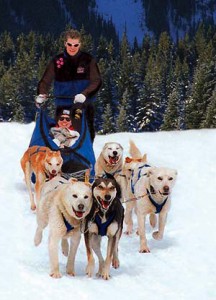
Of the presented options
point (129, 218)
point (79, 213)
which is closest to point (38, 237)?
point (79, 213)

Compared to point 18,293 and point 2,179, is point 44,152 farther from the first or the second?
point 18,293

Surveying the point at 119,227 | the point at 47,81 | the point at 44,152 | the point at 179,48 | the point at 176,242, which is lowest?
the point at 176,242

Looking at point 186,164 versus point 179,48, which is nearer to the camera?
point 186,164

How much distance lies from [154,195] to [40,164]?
1.67 metres

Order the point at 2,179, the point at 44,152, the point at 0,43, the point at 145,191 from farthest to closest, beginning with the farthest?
the point at 0,43 → the point at 2,179 → the point at 44,152 → the point at 145,191

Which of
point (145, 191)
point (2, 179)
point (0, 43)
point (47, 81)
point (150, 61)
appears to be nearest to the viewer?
point (145, 191)

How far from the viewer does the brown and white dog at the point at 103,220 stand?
5062 mm

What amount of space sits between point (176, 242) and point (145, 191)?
76 cm

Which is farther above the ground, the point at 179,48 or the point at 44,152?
the point at 179,48

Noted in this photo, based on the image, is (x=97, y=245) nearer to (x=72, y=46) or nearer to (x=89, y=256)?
(x=89, y=256)

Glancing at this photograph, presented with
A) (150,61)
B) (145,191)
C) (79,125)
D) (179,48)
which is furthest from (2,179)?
(179,48)

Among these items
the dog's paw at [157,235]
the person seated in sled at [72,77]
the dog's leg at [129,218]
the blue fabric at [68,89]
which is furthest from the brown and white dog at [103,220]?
the blue fabric at [68,89]

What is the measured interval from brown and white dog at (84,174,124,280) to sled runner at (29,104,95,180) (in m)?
1.80

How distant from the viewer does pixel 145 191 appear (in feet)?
22.1
